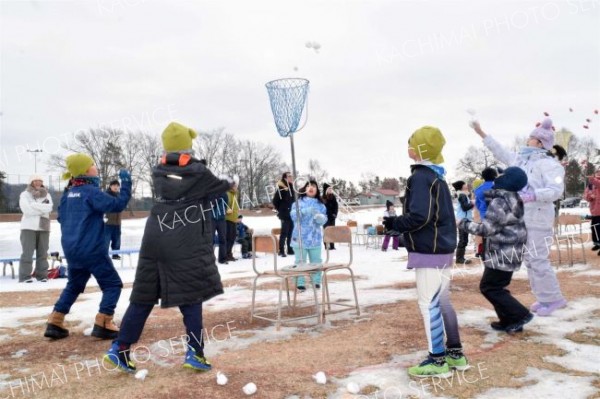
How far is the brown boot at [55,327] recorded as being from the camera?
502 cm

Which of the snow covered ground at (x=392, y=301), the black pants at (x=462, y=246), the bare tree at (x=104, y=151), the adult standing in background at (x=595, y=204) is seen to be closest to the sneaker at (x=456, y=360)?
the snow covered ground at (x=392, y=301)

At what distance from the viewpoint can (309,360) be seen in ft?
13.2

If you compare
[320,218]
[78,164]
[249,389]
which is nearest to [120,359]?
[249,389]

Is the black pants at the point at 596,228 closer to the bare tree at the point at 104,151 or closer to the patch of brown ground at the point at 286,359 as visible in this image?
the patch of brown ground at the point at 286,359

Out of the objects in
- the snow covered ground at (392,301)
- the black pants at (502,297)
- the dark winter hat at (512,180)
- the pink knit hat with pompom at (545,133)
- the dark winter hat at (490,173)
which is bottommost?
the snow covered ground at (392,301)

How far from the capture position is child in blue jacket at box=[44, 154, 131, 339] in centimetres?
488

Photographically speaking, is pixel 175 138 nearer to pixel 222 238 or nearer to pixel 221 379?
pixel 221 379

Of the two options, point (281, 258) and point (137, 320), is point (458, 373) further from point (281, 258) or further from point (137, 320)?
point (281, 258)

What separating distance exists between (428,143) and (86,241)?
330 centimetres

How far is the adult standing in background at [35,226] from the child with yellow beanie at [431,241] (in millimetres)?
8002

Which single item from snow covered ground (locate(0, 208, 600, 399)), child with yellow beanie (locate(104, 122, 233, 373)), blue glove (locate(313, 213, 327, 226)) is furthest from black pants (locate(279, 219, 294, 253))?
child with yellow beanie (locate(104, 122, 233, 373))

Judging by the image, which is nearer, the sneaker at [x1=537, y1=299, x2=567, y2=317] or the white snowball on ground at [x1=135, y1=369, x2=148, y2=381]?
the white snowball on ground at [x1=135, y1=369, x2=148, y2=381]

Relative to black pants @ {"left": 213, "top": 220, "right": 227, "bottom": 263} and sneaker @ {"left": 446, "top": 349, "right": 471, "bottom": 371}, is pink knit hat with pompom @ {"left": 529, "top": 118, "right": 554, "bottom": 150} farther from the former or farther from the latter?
black pants @ {"left": 213, "top": 220, "right": 227, "bottom": 263}

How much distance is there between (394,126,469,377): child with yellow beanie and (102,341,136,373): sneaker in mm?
2068
